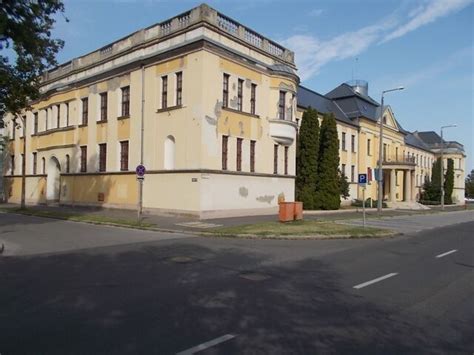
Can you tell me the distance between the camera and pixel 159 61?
1099 inches

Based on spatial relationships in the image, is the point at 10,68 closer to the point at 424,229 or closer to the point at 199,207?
the point at 199,207

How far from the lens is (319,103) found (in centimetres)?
5012

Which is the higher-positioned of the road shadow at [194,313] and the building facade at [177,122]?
the building facade at [177,122]

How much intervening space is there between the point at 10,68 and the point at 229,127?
42.6ft

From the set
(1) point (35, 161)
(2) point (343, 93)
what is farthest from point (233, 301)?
(2) point (343, 93)

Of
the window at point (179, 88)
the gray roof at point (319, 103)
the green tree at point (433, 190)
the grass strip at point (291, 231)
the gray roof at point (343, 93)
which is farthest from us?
the green tree at point (433, 190)

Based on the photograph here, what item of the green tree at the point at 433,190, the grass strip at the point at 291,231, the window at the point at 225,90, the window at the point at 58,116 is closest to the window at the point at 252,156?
the window at the point at 225,90

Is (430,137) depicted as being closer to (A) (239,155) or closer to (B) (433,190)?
(B) (433,190)

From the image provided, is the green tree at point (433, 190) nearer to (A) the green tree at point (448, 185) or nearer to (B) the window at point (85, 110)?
(A) the green tree at point (448, 185)

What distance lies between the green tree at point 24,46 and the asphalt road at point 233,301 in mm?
6570

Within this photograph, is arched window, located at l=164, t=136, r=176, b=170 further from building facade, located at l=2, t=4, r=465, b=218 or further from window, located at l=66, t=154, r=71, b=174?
window, located at l=66, t=154, r=71, b=174

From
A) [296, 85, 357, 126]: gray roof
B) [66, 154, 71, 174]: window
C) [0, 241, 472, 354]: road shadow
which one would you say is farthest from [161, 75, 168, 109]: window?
[0, 241, 472, 354]: road shadow

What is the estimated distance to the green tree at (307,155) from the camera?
36906 mm

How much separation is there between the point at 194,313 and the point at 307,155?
31683 millimetres
